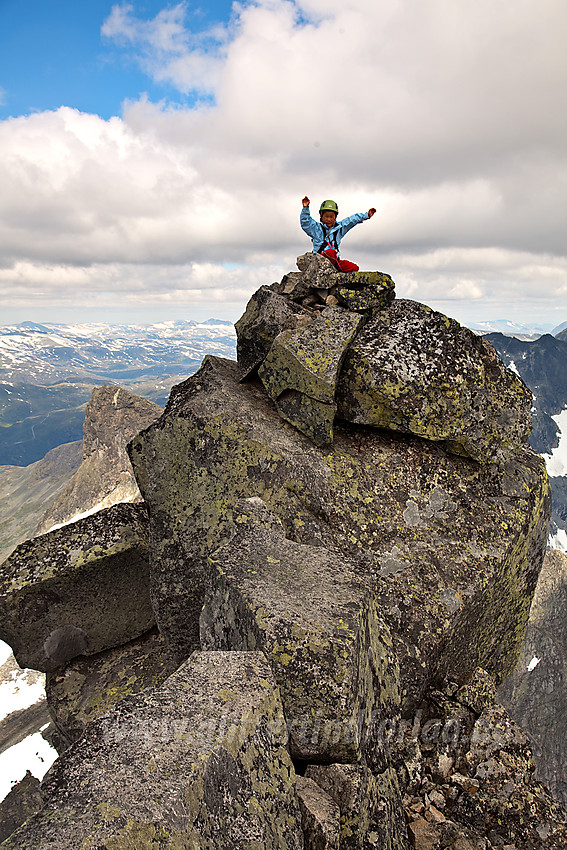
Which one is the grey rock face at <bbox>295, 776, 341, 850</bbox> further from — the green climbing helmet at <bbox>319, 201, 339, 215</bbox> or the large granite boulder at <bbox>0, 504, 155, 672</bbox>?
the green climbing helmet at <bbox>319, 201, 339, 215</bbox>

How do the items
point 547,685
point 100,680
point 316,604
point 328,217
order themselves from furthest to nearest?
point 547,685 < point 328,217 < point 100,680 < point 316,604

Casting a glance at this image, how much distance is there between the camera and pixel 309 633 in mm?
5527

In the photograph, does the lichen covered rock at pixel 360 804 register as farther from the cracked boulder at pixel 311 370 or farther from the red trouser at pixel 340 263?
the red trouser at pixel 340 263

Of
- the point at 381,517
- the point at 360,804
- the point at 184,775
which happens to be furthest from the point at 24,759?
the point at 184,775

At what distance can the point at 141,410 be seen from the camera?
169 metres

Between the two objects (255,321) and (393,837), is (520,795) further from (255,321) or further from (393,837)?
(255,321)

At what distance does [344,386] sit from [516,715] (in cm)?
10107

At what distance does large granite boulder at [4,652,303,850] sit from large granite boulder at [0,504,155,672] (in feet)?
24.0

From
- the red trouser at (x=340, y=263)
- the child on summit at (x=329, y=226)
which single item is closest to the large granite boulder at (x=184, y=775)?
the red trouser at (x=340, y=263)

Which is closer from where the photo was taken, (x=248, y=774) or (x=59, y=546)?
(x=248, y=774)

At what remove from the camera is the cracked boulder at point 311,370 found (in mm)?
11406

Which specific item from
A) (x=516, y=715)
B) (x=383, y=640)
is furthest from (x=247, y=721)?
(x=516, y=715)

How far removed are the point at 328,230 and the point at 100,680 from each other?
560 inches

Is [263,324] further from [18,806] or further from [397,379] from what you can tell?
[18,806]
